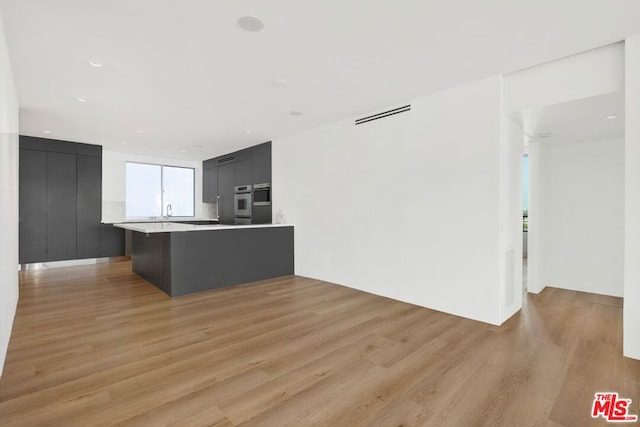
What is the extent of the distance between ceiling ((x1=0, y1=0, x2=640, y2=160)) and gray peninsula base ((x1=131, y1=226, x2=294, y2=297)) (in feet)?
6.27

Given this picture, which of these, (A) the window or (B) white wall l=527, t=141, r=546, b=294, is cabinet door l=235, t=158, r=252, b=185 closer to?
(A) the window

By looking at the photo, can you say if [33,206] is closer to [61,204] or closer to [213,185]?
[61,204]

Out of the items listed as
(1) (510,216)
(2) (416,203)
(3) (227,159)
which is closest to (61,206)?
(3) (227,159)

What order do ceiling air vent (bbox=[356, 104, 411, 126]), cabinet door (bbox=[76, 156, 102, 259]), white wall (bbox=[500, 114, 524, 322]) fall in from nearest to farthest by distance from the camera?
white wall (bbox=[500, 114, 524, 322]) → ceiling air vent (bbox=[356, 104, 411, 126]) → cabinet door (bbox=[76, 156, 102, 259])

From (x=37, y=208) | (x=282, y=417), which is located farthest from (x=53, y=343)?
(x=37, y=208)

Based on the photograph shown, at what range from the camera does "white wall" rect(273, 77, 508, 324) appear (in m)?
3.37

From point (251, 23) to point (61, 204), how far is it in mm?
6601

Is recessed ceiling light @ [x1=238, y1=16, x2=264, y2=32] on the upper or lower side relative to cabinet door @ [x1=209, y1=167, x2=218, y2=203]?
upper

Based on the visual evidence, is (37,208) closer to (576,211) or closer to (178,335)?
(178,335)

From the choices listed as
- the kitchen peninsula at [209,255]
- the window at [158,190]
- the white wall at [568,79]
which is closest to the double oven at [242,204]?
the kitchen peninsula at [209,255]

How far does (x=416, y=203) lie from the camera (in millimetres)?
3975

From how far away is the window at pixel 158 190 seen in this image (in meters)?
7.92

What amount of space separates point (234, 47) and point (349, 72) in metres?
1.19

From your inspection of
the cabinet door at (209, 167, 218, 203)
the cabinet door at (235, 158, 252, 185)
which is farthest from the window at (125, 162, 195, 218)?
the cabinet door at (235, 158, 252, 185)
